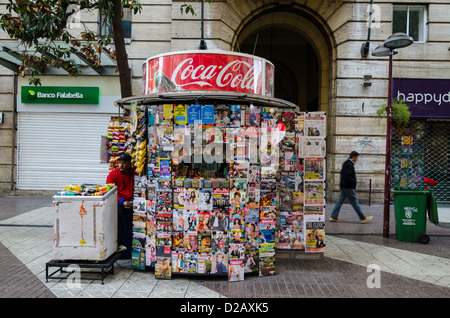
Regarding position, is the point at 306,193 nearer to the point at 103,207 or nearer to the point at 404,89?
the point at 103,207

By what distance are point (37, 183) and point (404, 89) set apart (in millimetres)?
13799

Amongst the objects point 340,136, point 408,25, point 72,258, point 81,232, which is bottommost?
point 72,258

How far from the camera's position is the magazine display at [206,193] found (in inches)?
183

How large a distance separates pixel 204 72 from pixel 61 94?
8852 millimetres

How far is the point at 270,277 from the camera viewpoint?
4812 mm

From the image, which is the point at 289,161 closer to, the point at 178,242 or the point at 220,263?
the point at 220,263

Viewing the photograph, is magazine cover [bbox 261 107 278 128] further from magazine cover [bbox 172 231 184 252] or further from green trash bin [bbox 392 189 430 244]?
green trash bin [bbox 392 189 430 244]

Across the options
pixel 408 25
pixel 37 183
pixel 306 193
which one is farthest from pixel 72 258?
pixel 408 25

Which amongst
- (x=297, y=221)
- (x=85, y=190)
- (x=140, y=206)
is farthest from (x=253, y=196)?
(x=85, y=190)

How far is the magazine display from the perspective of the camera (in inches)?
183

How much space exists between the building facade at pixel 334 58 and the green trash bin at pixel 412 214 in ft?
13.5

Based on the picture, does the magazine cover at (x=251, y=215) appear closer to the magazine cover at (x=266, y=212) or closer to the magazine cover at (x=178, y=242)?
the magazine cover at (x=266, y=212)

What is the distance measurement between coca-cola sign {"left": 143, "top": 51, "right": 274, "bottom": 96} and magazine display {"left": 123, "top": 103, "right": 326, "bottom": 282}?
0.53 meters

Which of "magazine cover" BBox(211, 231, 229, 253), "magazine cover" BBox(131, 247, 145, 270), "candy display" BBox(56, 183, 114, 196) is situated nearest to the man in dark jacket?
"magazine cover" BBox(211, 231, 229, 253)
